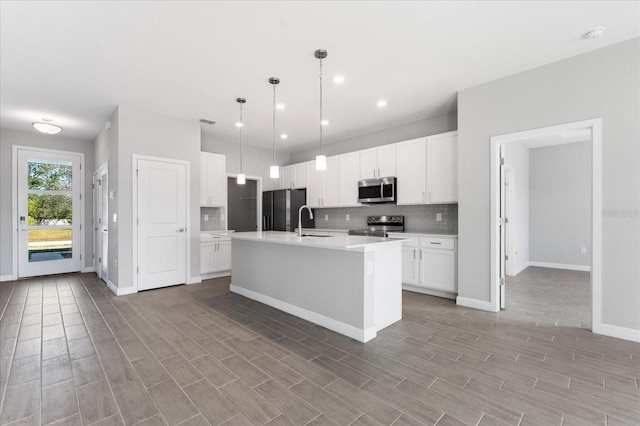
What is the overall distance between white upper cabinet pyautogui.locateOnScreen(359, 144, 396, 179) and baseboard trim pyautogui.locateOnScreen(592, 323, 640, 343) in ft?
10.3

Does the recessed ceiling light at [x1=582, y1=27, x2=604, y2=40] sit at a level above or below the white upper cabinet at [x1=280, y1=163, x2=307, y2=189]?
above

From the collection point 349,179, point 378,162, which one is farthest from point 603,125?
point 349,179

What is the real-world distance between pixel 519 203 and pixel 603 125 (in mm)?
3690

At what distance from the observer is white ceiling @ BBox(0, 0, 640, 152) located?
7.75 ft

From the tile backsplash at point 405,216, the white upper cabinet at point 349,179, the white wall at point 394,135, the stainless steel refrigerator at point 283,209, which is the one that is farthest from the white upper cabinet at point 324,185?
the white wall at point 394,135

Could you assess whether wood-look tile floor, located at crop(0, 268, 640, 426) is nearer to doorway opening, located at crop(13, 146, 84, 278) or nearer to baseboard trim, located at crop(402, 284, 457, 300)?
baseboard trim, located at crop(402, 284, 457, 300)

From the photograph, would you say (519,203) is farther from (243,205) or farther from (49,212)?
(49,212)

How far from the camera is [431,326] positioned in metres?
3.14

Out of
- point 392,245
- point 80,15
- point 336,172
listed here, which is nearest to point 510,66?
point 392,245

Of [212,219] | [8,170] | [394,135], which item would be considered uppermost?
[394,135]

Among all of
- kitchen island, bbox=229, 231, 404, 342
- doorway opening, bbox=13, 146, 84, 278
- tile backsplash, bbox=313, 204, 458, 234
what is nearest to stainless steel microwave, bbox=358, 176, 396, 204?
tile backsplash, bbox=313, 204, 458, 234

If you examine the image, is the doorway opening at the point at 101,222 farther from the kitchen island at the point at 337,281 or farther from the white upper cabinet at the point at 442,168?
the white upper cabinet at the point at 442,168

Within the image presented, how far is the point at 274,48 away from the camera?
2.88 meters

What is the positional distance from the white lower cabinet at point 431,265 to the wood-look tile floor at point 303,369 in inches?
20.5
